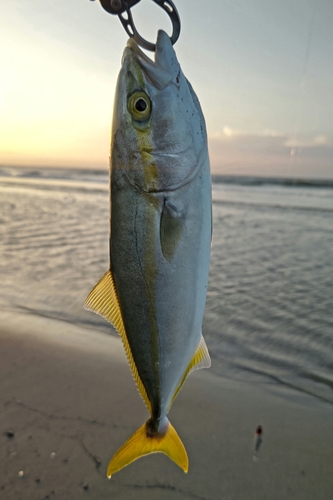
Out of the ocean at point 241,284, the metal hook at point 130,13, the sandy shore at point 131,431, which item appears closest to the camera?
the metal hook at point 130,13

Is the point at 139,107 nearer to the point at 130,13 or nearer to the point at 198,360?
the point at 130,13

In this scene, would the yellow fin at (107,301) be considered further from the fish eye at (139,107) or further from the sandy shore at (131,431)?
the sandy shore at (131,431)

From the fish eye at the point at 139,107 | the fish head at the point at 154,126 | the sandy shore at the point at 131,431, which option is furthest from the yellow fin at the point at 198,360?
the sandy shore at the point at 131,431

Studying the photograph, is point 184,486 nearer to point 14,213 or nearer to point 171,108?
point 171,108

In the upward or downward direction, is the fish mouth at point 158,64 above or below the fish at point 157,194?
above

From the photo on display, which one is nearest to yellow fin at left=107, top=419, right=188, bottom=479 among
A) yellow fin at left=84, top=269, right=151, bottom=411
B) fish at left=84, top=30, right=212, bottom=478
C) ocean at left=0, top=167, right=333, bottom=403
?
yellow fin at left=84, top=269, right=151, bottom=411

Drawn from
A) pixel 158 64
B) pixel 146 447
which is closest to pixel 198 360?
pixel 146 447
